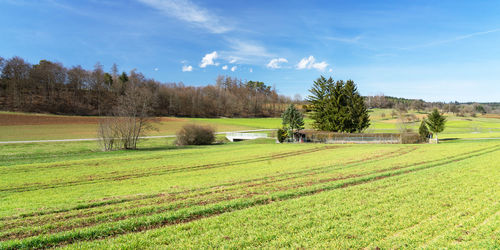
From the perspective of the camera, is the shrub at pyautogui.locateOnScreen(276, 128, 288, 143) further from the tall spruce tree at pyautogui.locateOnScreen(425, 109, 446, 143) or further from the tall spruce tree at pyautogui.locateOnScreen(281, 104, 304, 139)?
the tall spruce tree at pyautogui.locateOnScreen(425, 109, 446, 143)

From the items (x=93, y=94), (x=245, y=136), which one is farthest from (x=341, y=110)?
(x=93, y=94)

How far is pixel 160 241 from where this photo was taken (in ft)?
19.4

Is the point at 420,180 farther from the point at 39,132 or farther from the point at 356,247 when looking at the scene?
the point at 39,132

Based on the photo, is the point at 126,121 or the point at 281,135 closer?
the point at 126,121

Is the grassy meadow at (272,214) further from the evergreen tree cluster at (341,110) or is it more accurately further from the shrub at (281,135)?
the evergreen tree cluster at (341,110)

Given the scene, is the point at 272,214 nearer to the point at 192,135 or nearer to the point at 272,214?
the point at 272,214

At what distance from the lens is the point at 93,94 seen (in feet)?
351

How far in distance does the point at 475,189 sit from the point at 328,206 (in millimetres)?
5997

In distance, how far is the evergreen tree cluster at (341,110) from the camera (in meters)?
53.1

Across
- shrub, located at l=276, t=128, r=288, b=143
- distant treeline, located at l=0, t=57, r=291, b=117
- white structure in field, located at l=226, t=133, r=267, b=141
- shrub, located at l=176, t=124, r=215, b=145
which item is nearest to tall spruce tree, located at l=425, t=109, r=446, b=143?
shrub, located at l=276, t=128, r=288, b=143

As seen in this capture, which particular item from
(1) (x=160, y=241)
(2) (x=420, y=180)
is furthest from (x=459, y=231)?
(1) (x=160, y=241)

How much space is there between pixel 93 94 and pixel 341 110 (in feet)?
326

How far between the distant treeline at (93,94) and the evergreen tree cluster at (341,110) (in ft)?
158

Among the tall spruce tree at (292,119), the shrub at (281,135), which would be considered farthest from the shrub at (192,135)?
the tall spruce tree at (292,119)
